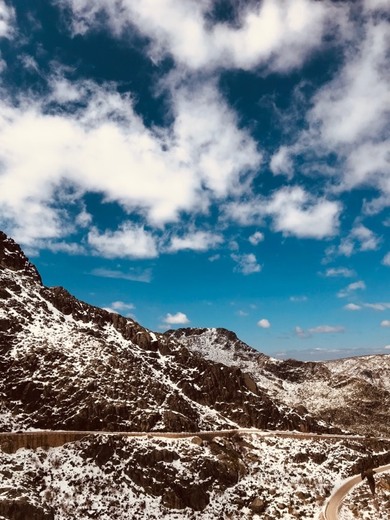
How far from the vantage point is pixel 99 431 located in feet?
276

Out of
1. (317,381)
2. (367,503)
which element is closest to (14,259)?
(367,503)

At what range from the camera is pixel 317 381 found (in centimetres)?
16300

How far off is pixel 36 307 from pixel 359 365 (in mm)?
143357

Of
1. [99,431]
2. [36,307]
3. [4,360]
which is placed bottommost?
[99,431]

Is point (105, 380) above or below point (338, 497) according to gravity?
above

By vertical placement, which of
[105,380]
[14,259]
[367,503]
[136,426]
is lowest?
[367,503]

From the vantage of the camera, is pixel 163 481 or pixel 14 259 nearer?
pixel 163 481

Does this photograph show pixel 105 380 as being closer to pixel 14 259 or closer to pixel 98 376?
pixel 98 376

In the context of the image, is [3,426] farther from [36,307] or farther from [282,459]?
[282,459]

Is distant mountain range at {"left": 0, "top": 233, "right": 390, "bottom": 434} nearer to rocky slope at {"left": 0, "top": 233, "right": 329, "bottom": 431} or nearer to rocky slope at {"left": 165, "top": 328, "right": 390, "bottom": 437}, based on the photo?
rocky slope at {"left": 0, "top": 233, "right": 329, "bottom": 431}

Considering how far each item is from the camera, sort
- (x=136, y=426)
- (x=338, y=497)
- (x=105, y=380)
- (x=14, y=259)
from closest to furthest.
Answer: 1. (x=338, y=497)
2. (x=136, y=426)
3. (x=105, y=380)
4. (x=14, y=259)

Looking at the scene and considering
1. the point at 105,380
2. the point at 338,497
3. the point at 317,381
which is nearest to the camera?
the point at 338,497

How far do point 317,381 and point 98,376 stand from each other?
96238 mm

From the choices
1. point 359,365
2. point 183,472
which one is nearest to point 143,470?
point 183,472
